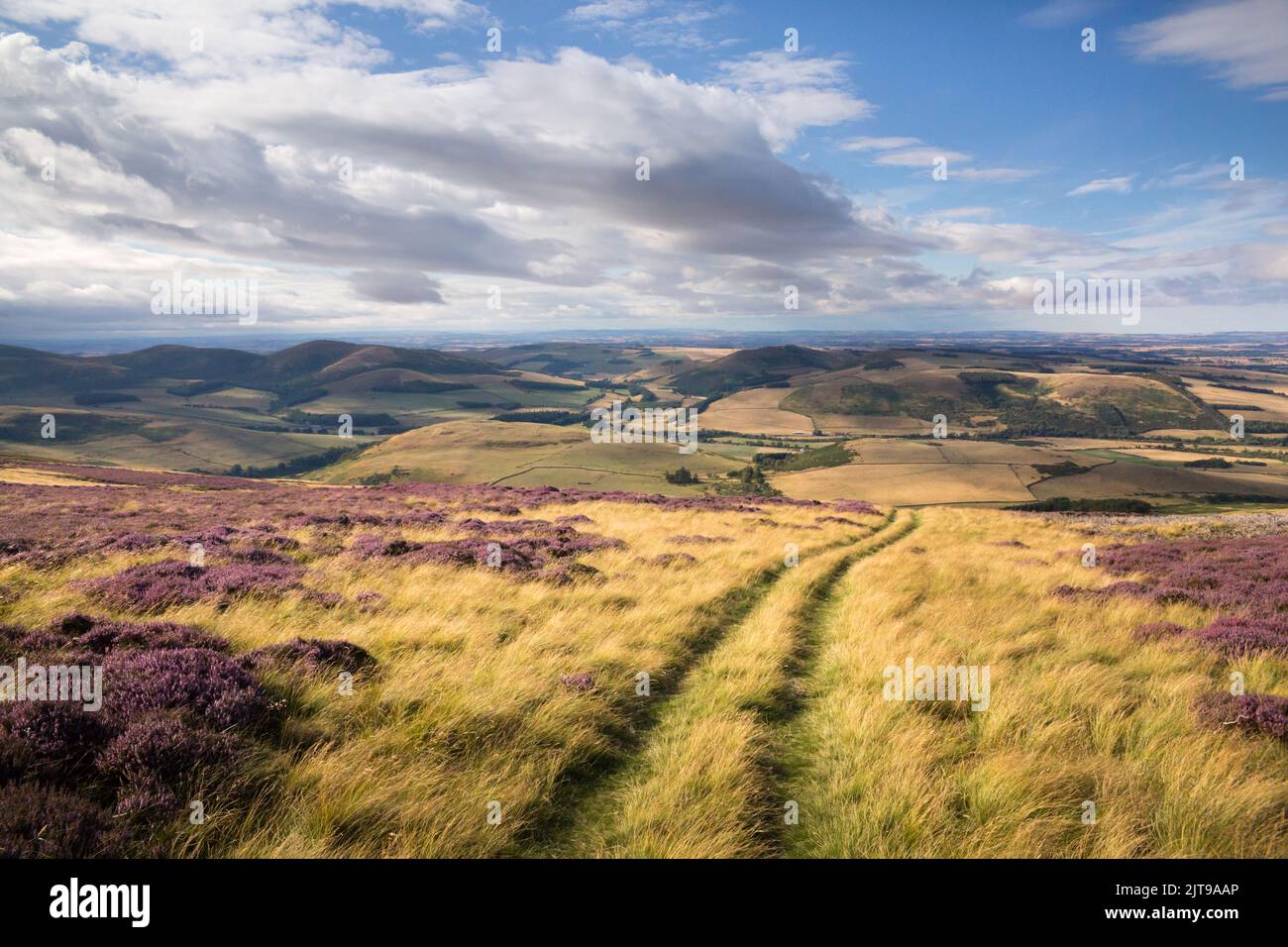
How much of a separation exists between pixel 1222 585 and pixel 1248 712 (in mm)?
10981

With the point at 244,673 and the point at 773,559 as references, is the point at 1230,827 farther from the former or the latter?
the point at 773,559

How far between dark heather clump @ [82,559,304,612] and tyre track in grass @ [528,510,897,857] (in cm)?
844

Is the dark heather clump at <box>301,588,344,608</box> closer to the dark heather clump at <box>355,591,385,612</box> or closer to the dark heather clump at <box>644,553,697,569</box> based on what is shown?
the dark heather clump at <box>355,591,385,612</box>

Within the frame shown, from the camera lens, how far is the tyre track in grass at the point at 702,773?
522 centimetres

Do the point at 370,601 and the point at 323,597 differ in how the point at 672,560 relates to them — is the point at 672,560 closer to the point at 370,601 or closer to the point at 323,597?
the point at 370,601

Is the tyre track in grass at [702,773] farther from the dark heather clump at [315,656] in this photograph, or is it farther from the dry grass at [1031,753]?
the dark heather clump at [315,656]

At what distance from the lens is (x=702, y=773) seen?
247 inches

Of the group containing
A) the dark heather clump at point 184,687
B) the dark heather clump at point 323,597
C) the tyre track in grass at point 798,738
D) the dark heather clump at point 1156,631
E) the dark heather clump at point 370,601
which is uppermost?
the dark heather clump at point 184,687

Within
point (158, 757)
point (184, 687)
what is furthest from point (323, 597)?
point (158, 757)

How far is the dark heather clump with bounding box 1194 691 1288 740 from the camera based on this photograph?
23.7ft

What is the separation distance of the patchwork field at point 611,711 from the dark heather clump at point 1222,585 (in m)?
0.14

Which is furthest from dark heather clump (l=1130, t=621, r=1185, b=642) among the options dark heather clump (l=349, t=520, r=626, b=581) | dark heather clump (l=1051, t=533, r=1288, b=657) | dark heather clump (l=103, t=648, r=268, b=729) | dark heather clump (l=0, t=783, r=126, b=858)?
dark heather clump (l=0, t=783, r=126, b=858)

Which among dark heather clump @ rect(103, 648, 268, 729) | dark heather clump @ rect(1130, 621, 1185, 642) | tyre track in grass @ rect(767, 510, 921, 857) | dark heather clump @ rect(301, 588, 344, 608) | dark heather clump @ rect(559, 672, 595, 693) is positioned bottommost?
tyre track in grass @ rect(767, 510, 921, 857)

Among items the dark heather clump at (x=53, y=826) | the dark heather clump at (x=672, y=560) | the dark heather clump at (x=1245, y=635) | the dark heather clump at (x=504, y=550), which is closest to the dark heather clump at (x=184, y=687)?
the dark heather clump at (x=53, y=826)
